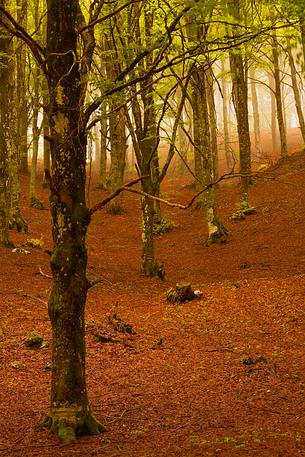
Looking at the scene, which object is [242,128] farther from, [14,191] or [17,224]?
[17,224]

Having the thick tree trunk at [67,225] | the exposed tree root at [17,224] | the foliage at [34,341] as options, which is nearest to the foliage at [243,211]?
the exposed tree root at [17,224]

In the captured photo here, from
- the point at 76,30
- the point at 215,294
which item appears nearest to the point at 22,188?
the point at 215,294

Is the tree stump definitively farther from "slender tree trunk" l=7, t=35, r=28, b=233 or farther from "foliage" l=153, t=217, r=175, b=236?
"foliage" l=153, t=217, r=175, b=236

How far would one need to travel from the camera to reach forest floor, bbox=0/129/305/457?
15.6 ft

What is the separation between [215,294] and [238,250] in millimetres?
4773

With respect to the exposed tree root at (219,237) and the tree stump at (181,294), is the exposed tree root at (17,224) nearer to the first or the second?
the exposed tree root at (219,237)

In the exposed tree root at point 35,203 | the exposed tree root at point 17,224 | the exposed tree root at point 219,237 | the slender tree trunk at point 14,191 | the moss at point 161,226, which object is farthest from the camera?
the exposed tree root at point 35,203

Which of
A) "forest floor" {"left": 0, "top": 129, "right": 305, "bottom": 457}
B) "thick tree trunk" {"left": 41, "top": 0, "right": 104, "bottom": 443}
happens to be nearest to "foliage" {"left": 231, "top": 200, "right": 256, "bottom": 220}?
"forest floor" {"left": 0, "top": 129, "right": 305, "bottom": 457}

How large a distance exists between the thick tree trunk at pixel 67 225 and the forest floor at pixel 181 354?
0.38m

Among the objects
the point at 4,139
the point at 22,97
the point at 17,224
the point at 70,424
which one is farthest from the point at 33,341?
the point at 22,97

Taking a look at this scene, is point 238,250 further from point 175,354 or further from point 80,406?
point 80,406

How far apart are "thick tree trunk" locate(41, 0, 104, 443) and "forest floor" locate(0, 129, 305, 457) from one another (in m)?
0.38

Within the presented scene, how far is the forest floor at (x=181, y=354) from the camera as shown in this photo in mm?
4754

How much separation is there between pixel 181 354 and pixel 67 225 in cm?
384
